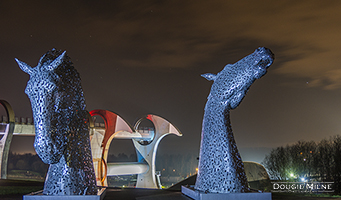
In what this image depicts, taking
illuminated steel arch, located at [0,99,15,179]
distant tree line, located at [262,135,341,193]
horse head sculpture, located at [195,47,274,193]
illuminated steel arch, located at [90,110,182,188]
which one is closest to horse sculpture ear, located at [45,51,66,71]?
horse head sculpture, located at [195,47,274,193]

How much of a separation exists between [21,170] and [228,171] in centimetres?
3622

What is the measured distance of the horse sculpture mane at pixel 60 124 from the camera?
543 cm

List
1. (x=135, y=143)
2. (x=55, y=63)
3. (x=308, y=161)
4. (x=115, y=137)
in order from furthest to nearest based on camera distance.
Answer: (x=308, y=161) → (x=135, y=143) → (x=115, y=137) → (x=55, y=63)

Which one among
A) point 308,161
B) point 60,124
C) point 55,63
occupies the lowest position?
point 308,161

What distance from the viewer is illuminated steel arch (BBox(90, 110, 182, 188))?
21219mm

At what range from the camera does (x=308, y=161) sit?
33875 mm

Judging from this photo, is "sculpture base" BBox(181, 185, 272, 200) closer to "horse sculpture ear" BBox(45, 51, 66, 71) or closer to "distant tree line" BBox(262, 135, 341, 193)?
"horse sculpture ear" BBox(45, 51, 66, 71)

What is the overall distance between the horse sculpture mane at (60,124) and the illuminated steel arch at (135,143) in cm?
1396

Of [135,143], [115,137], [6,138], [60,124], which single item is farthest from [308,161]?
[60,124]

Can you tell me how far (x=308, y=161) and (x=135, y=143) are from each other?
20697mm

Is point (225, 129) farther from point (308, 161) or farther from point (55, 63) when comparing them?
point (308, 161)

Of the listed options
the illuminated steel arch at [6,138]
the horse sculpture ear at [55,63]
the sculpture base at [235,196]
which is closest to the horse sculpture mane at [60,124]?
the horse sculpture ear at [55,63]

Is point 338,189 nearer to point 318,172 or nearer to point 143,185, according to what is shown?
point 318,172

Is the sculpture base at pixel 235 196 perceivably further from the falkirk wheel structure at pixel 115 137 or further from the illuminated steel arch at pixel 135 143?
the illuminated steel arch at pixel 135 143
